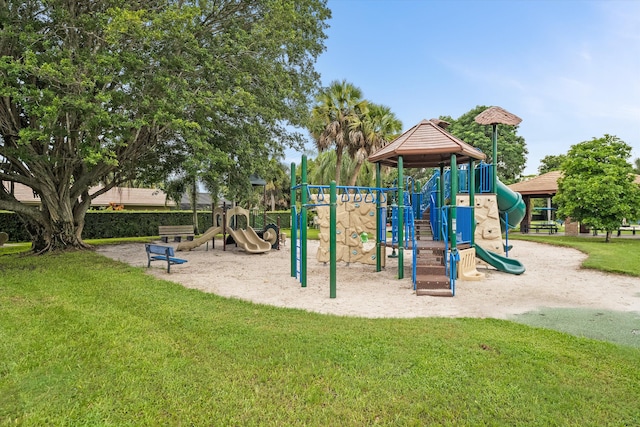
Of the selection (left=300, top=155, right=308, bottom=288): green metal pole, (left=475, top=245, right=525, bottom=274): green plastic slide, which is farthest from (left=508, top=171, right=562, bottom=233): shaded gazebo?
(left=300, top=155, right=308, bottom=288): green metal pole

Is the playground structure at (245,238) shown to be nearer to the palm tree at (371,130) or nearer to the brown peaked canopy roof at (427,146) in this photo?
the brown peaked canopy roof at (427,146)

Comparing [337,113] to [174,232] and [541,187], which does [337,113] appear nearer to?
[174,232]

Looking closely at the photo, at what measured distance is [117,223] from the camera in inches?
931

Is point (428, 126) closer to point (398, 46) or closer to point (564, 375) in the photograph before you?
point (398, 46)

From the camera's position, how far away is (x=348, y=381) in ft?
12.5

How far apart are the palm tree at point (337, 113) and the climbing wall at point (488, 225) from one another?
13569mm

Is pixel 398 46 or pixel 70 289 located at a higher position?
pixel 398 46

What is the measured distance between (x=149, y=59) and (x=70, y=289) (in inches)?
297

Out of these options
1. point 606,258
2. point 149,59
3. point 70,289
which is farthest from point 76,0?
point 606,258

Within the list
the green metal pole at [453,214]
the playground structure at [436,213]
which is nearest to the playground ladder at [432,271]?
the playground structure at [436,213]

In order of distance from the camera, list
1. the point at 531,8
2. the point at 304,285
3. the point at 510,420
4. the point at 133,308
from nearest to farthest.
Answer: the point at 510,420 → the point at 133,308 → the point at 304,285 → the point at 531,8

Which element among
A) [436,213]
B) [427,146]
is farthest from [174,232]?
[427,146]

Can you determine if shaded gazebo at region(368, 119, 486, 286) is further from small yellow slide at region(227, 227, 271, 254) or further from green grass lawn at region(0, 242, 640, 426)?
small yellow slide at region(227, 227, 271, 254)

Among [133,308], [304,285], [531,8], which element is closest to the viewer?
[133,308]
